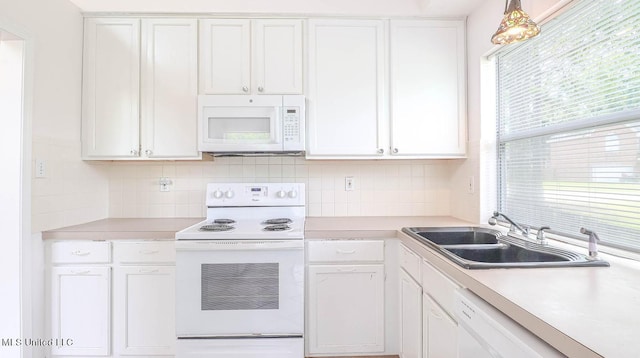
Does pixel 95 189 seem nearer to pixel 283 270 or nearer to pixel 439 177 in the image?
pixel 283 270

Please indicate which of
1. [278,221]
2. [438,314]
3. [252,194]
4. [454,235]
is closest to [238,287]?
[278,221]

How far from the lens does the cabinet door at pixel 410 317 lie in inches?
62.9

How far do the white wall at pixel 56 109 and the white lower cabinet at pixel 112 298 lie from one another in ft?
0.99

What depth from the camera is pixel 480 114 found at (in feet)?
6.92

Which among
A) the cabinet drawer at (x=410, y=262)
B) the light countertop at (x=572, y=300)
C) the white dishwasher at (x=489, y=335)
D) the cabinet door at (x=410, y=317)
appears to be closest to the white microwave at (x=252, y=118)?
the cabinet drawer at (x=410, y=262)

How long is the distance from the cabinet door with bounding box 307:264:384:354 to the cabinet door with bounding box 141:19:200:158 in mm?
1253

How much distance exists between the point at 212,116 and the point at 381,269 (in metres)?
Answer: 1.47

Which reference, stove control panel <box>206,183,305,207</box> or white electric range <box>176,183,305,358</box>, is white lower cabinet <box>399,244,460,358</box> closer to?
white electric range <box>176,183,305,358</box>

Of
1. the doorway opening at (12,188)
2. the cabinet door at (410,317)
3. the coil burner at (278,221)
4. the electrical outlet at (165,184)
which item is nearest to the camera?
the cabinet door at (410,317)

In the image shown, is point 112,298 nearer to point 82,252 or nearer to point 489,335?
point 82,252

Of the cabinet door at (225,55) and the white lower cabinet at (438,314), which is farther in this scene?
the cabinet door at (225,55)

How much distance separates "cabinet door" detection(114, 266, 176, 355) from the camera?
1904mm

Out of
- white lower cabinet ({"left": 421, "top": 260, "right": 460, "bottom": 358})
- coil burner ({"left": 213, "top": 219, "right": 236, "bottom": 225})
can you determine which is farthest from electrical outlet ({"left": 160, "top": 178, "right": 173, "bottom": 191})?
white lower cabinet ({"left": 421, "top": 260, "right": 460, "bottom": 358})

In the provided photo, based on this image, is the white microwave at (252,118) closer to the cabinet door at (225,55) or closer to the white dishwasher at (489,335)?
the cabinet door at (225,55)
